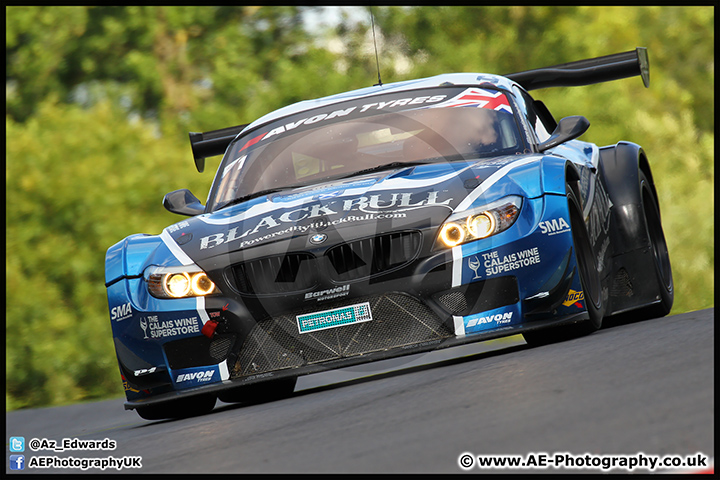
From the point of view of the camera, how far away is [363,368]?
188 inches

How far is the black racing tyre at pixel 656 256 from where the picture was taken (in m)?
6.35

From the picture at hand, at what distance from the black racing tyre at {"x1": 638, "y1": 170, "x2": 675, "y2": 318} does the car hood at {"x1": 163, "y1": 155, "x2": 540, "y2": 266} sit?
1601mm

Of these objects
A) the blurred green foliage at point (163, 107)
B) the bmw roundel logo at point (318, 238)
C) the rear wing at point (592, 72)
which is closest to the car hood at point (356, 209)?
the bmw roundel logo at point (318, 238)

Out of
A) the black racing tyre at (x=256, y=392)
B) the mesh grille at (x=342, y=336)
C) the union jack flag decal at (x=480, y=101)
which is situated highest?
the union jack flag decal at (x=480, y=101)

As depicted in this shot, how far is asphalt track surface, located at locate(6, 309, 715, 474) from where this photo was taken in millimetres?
2834

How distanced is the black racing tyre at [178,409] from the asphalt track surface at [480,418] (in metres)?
0.10

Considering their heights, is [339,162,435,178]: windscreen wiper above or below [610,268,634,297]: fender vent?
above

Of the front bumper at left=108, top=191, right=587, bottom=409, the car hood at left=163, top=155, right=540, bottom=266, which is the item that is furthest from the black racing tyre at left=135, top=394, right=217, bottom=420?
the car hood at left=163, top=155, right=540, bottom=266

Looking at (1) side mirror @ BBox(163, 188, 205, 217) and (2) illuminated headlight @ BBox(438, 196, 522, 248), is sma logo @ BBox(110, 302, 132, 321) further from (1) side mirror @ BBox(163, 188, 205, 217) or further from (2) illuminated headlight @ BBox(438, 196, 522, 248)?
(2) illuminated headlight @ BBox(438, 196, 522, 248)

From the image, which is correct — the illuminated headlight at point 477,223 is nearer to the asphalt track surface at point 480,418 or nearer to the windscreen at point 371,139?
the asphalt track surface at point 480,418

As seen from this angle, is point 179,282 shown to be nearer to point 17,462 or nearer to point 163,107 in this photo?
point 17,462

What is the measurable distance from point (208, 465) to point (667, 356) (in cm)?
188

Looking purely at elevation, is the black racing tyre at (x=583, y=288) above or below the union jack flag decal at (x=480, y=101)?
below
